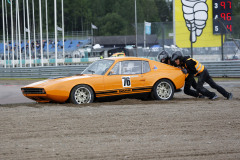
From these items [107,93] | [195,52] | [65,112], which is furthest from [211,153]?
[195,52]

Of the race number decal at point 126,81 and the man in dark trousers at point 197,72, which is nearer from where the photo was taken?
the race number decal at point 126,81

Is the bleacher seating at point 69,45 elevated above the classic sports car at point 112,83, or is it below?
above

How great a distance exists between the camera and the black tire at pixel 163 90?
Answer: 11.6 meters

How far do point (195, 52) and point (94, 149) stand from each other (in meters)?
22.4

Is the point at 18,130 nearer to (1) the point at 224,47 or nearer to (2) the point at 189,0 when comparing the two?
(1) the point at 224,47

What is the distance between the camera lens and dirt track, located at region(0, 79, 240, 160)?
5.62m

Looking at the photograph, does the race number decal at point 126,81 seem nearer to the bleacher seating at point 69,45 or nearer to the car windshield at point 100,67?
the car windshield at point 100,67

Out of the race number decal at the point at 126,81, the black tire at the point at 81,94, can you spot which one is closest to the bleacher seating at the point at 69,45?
the race number decal at the point at 126,81

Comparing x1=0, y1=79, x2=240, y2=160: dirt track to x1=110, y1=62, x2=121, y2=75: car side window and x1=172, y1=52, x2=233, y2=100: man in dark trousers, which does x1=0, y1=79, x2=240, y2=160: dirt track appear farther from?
x1=172, y1=52, x2=233, y2=100: man in dark trousers

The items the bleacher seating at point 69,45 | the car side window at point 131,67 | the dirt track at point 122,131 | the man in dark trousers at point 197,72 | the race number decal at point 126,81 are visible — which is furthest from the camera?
the bleacher seating at point 69,45

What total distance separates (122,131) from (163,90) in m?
4.87

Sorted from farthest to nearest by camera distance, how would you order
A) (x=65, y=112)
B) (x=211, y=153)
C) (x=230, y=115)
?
(x=65, y=112) → (x=230, y=115) → (x=211, y=153)

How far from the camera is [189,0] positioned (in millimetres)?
43688

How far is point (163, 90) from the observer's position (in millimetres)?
11719
